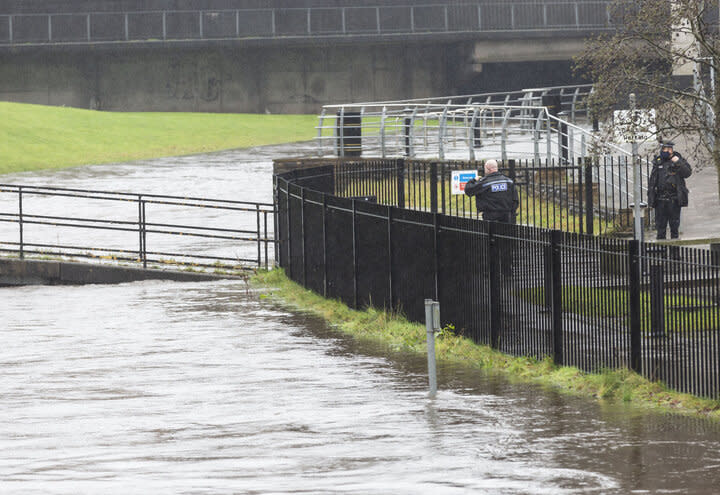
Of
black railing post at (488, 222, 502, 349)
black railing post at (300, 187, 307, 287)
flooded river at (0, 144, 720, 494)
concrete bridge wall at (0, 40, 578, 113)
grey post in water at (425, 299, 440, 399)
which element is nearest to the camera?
flooded river at (0, 144, 720, 494)

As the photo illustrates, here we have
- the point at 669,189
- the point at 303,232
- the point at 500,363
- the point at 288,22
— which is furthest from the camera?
the point at 288,22

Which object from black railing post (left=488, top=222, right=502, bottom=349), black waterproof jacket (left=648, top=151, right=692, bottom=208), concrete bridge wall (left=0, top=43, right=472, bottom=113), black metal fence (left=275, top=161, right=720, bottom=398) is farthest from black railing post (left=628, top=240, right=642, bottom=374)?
concrete bridge wall (left=0, top=43, right=472, bottom=113)

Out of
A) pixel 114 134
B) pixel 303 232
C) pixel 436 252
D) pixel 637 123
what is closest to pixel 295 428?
pixel 436 252

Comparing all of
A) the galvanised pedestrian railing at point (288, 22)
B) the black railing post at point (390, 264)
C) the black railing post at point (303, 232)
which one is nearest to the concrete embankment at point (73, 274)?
the black railing post at point (303, 232)

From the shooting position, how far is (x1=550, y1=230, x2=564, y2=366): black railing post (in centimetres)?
1201

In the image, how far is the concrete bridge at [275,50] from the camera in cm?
5800

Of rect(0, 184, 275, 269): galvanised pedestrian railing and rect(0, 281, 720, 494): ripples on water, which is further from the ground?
rect(0, 184, 275, 269): galvanised pedestrian railing

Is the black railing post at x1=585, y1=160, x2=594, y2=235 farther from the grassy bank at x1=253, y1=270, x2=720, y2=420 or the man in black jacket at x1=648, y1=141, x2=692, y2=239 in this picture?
the grassy bank at x1=253, y1=270, x2=720, y2=420

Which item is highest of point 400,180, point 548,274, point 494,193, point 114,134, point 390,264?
point 114,134

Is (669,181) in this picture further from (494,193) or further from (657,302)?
(657,302)

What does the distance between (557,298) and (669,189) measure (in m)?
8.92

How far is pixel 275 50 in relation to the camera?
61156 millimetres

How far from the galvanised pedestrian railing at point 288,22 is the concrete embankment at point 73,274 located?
37.3 metres

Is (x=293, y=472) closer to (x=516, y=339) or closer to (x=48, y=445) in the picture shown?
(x=48, y=445)
